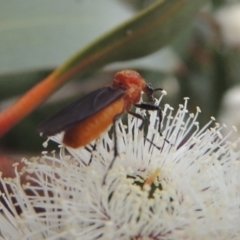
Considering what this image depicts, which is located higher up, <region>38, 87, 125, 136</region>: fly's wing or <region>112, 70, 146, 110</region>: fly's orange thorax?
<region>112, 70, 146, 110</region>: fly's orange thorax

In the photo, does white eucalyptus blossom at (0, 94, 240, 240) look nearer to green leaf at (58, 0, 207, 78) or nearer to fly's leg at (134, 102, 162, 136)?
fly's leg at (134, 102, 162, 136)

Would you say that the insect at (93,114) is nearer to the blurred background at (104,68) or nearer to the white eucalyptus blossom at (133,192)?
the white eucalyptus blossom at (133,192)

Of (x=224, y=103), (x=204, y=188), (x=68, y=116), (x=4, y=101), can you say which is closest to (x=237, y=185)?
(x=204, y=188)

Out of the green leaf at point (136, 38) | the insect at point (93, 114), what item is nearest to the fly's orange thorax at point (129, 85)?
the insect at point (93, 114)

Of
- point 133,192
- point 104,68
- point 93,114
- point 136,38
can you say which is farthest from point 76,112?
point 104,68

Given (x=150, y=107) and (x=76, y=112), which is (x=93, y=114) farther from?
(x=150, y=107)

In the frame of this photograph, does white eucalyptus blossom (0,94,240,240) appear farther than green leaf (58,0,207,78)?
No

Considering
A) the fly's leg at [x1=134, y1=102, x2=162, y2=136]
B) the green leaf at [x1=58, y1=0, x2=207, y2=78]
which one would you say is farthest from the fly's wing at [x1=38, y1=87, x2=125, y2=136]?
the green leaf at [x1=58, y1=0, x2=207, y2=78]
